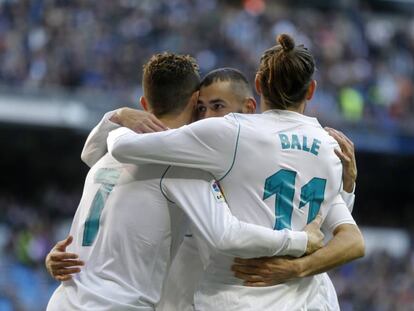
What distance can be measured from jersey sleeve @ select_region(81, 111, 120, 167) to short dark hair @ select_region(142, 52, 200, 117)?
25 cm

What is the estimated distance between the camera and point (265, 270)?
455cm

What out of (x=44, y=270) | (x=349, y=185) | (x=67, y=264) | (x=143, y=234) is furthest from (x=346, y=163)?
(x=44, y=270)

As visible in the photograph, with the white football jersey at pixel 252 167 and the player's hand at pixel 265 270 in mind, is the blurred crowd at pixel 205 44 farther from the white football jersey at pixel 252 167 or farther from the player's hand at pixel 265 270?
the player's hand at pixel 265 270

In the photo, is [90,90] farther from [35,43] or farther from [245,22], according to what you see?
[245,22]

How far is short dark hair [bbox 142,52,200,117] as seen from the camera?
4.79 metres

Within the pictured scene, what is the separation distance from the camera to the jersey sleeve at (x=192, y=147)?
450 cm

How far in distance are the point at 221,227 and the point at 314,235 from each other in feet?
1.53

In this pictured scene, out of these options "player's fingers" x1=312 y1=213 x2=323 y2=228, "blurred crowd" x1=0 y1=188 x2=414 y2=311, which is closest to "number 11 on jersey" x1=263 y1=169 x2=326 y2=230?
"player's fingers" x1=312 y1=213 x2=323 y2=228

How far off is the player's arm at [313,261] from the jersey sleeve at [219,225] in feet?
0.19

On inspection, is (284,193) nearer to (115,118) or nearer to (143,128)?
(143,128)

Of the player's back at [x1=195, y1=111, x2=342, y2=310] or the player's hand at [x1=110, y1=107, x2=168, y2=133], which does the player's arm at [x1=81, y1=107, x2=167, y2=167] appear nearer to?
the player's hand at [x1=110, y1=107, x2=168, y2=133]

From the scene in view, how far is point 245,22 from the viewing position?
21.0 meters

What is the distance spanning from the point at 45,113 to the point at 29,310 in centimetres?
452

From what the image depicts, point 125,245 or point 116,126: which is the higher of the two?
point 116,126
